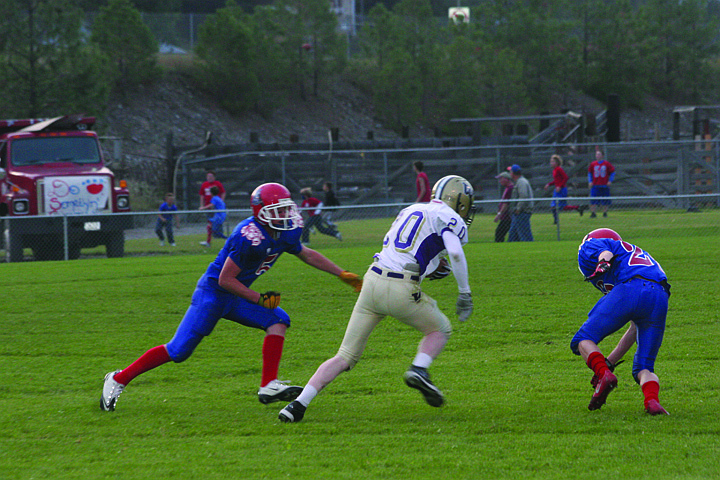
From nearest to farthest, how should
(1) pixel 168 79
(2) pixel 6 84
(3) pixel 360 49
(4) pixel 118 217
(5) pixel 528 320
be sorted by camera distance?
(5) pixel 528 320 → (4) pixel 118 217 → (2) pixel 6 84 → (1) pixel 168 79 → (3) pixel 360 49

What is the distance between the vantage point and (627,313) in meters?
5.66

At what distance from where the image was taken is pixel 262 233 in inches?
242

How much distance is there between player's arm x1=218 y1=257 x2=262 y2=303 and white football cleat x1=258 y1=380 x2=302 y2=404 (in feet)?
2.49

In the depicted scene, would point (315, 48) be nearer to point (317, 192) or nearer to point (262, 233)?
point (317, 192)

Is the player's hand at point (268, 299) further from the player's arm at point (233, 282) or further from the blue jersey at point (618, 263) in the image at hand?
the blue jersey at point (618, 263)

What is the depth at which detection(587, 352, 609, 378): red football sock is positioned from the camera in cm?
557

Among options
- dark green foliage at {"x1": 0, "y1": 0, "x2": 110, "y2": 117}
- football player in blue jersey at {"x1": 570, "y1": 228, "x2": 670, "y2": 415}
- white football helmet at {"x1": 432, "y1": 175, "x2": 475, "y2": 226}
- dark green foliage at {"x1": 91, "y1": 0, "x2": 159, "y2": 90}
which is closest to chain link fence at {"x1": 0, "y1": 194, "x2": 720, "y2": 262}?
dark green foliage at {"x1": 0, "y1": 0, "x2": 110, "y2": 117}

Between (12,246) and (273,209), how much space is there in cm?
1316

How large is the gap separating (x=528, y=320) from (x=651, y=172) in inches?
824

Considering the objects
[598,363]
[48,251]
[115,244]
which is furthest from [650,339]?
[48,251]

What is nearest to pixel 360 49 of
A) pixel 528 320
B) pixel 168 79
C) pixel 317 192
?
pixel 168 79

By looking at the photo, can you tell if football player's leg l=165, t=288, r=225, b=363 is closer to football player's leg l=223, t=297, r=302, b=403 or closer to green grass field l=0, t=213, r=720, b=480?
football player's leg l=223, t=297, r=302, b=403

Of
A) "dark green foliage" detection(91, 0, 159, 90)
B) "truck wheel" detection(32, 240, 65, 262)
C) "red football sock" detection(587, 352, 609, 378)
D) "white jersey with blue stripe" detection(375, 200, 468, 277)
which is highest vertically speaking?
"dark green foliage" detection(91, 0, 159, 90)

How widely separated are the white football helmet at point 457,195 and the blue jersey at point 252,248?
1.11 meters
